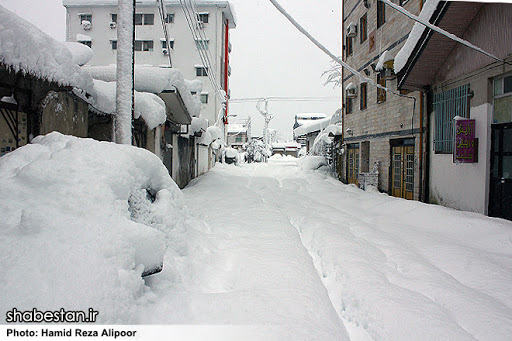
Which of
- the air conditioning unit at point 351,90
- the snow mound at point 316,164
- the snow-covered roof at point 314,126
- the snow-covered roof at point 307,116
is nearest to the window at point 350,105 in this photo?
the air conditioning unit at point 351,90

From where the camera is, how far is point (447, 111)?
8.06 meters

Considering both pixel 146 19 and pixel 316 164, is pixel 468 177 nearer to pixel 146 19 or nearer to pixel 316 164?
pixel 316 164

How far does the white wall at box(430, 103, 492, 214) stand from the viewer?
21.6 feet

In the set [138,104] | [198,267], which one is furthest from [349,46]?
[198,267]

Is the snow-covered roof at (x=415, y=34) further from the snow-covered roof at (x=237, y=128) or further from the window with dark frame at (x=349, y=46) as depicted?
the snow-covered roof at (x=237, y=128)

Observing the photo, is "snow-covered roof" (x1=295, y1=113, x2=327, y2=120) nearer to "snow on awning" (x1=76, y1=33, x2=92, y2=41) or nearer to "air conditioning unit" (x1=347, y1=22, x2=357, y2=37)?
"snow on awning" (x1=76, y1=33, x2=92, y2=41)

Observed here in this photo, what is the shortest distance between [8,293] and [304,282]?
2.63m

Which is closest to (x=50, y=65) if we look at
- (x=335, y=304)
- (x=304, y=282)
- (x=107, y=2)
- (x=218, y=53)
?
(x=304, y=282)

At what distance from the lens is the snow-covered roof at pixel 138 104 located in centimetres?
548

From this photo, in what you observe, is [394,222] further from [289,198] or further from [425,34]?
[425,34]

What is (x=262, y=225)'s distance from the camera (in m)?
5.82

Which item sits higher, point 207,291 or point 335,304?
point 207,291

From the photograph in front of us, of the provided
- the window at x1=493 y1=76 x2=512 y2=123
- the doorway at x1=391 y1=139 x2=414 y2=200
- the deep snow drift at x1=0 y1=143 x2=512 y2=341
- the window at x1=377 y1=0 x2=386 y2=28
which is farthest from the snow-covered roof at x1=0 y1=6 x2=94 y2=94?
the window at x1=377 y1=0 x2=386 y2=28

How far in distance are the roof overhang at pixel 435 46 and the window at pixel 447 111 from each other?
0.74 metres
